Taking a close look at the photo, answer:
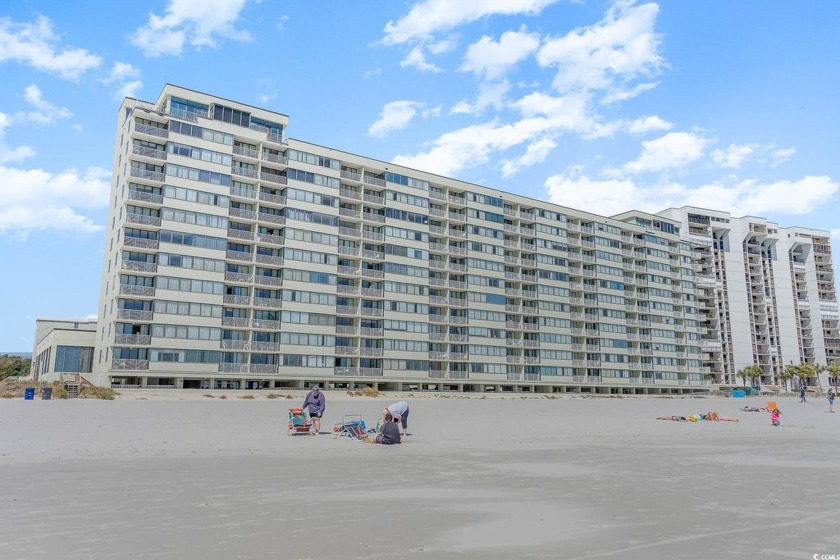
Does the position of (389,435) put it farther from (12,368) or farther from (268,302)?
(12,368)

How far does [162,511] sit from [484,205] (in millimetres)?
93456

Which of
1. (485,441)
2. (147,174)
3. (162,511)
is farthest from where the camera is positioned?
(147,174)

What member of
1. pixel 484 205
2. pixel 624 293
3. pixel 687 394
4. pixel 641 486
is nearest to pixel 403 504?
pixel 641 486

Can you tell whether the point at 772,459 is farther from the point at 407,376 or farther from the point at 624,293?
the point at 624,293

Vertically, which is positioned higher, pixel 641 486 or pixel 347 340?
pixel 347 340

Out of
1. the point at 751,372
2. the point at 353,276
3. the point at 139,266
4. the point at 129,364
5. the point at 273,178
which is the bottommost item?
the point at 129,364

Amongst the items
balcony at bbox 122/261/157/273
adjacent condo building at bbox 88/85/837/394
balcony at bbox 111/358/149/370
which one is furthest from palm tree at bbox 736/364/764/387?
balcony at bbox 122/261/157/273

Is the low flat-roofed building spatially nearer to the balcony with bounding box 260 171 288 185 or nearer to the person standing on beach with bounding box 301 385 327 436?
the balcony with bounding box 260 171 288 185

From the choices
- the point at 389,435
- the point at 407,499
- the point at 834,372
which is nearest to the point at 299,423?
the point at 389,435

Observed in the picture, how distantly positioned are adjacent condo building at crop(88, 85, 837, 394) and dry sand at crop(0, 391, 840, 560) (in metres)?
48.6

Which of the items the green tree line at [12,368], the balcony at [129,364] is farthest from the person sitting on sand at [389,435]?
the green tree line at [12,368]

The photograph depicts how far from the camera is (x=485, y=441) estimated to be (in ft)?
74.6

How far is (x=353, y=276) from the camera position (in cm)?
8138

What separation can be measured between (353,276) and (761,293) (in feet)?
412
